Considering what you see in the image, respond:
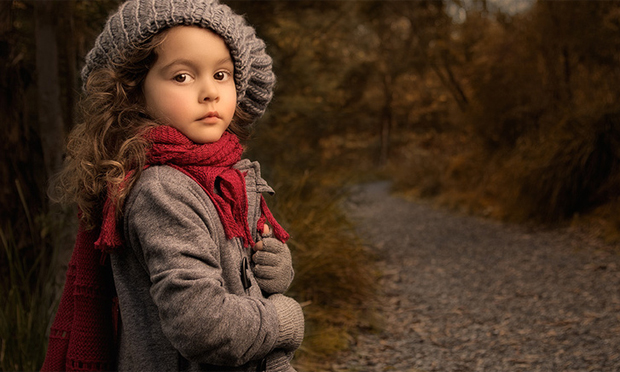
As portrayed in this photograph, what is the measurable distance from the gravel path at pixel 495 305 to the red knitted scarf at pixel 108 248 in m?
1.99

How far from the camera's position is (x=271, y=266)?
1.39 metres

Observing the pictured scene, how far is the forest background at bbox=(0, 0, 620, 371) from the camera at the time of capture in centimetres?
285

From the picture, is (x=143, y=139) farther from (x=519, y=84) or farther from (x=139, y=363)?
(x=519, y=84)

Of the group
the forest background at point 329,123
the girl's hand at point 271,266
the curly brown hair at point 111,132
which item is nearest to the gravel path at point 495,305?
the forest background at point 329,123

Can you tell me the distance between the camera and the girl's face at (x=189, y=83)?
4.16ft

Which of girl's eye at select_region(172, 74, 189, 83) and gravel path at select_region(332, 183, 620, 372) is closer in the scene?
girl's eye at select_region(172, 74, 189, 83)

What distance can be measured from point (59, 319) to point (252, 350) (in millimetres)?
569

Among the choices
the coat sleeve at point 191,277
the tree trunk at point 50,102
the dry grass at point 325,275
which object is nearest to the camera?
the coat sleeve at point 191,277

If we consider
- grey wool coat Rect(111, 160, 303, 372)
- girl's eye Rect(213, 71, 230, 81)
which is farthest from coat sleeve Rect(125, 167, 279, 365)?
girl's eye Rect(213, 71, 230, 81)

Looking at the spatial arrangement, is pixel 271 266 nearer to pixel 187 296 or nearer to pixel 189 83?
pixel 187 296

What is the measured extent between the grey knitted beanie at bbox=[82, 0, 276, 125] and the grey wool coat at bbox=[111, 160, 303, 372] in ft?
1.04

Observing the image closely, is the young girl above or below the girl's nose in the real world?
below

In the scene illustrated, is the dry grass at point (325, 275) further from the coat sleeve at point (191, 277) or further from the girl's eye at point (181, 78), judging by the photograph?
the girl's eye at point (181, 78)

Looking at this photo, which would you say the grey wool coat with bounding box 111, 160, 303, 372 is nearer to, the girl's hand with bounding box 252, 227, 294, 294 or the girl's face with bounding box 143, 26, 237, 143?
the girl's hand with bounding box 252, 227, 294, 294
